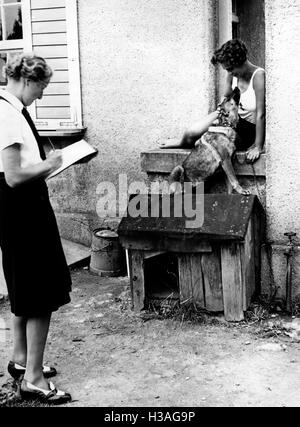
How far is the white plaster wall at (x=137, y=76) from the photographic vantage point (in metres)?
6.66

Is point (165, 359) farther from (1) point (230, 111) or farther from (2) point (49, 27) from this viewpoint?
(2) point (49, 27)

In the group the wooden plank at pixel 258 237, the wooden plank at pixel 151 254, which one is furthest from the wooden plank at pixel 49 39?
the wooden plank at pixel 258 237

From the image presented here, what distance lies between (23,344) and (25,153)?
1363 millimetres

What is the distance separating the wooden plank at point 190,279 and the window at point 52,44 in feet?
9.11

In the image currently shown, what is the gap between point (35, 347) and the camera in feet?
12.9

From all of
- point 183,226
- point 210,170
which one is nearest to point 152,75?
point 210,170

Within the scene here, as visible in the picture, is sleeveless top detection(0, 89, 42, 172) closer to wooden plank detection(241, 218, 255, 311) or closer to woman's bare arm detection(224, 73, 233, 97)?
wooden plank detection(241, 218, 255, 311)

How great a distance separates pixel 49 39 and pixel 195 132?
8.09ft

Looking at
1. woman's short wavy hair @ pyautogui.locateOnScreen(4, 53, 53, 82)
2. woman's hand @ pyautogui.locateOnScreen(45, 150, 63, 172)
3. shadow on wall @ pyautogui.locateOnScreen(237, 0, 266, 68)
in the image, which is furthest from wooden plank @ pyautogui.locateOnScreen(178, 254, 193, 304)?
shadow on wall @ pyautogui.locateOnScreen(237, 0, 266, 68)

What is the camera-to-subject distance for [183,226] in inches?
208

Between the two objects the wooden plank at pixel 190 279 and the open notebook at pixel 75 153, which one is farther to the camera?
the wooden plank at pixel 190 279

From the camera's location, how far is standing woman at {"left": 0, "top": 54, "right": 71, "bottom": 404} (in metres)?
3.69

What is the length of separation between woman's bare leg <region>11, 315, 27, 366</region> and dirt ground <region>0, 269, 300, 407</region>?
239mm

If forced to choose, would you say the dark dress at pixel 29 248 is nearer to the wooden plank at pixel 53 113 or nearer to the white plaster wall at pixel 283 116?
the white plaster wall at pixel 283 116
